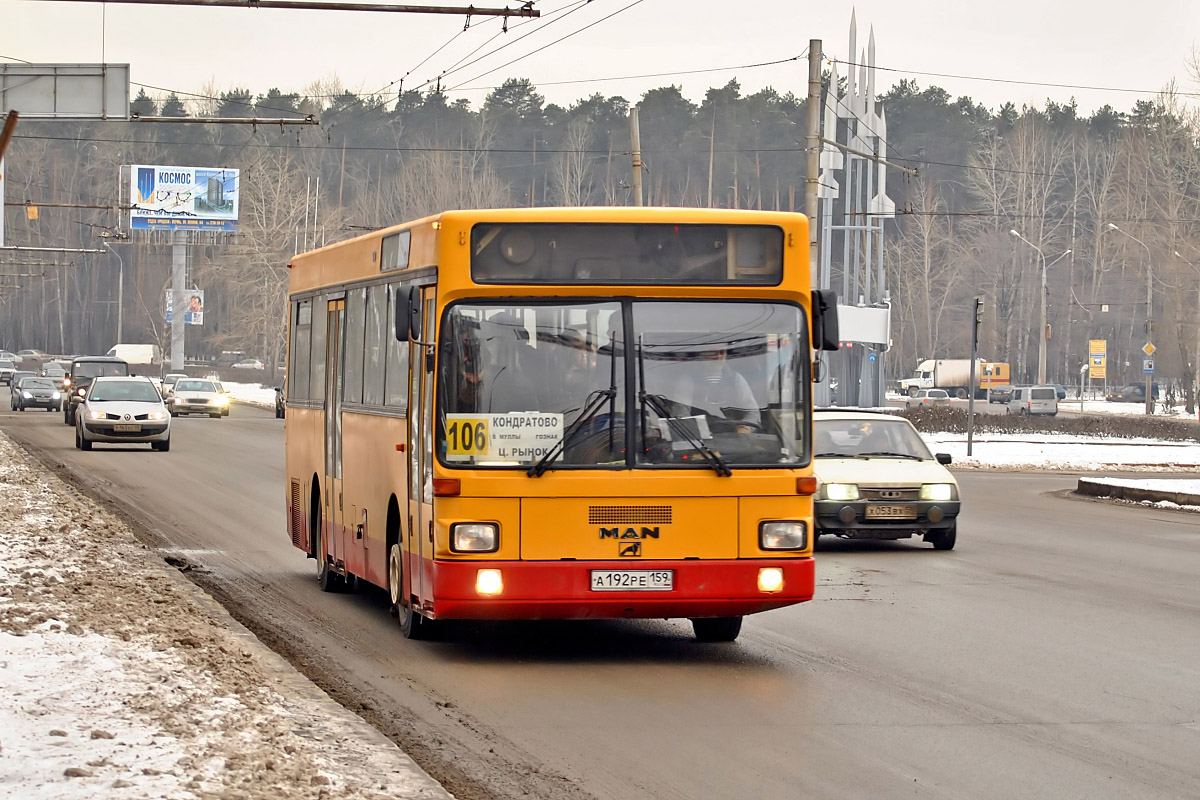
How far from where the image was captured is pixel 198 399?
63594 mm

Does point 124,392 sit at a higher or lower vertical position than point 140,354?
lower

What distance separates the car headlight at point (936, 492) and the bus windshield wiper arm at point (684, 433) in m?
8.58

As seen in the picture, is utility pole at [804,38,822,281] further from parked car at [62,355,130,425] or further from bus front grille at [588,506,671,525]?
parked car at [62,355,130,425]

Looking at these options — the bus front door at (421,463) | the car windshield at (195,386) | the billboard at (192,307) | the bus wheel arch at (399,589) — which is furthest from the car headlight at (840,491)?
the billboard at (192,307)

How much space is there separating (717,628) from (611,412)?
6.05 ft

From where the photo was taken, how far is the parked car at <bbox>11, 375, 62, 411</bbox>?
2670 inches

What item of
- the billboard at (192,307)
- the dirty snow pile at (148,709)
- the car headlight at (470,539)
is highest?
the billboard at (192,307)

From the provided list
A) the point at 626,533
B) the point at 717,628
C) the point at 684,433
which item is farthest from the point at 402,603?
the point at 684,433

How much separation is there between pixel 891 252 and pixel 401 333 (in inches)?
4933

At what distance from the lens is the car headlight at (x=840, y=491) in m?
18.5

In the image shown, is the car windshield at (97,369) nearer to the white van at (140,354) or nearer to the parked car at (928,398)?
the parked car at (928,398)

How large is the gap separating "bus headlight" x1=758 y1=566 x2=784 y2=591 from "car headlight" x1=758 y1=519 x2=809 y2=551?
0.12 m

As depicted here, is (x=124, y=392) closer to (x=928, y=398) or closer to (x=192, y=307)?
(x=928, y=398)

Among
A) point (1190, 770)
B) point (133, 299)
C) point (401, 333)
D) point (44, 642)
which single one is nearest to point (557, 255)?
point (401, 333)
